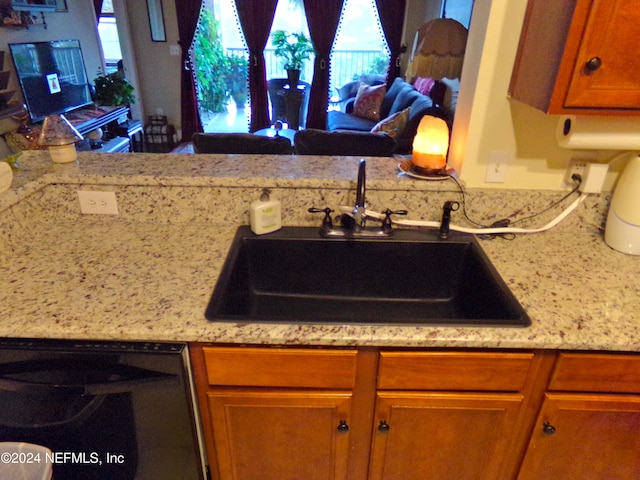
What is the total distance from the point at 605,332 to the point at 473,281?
368 mm

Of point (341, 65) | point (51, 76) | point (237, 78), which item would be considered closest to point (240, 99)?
point (237, 78)

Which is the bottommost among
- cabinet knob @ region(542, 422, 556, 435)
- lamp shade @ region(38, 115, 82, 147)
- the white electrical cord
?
cabinet knob @ region(542, 422, 556, 435)

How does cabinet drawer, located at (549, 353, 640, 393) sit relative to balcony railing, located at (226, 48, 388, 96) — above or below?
below

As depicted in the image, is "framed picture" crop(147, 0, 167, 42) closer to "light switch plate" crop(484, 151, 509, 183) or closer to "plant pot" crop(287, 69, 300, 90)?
"plant pot" crop(287, 69, 300, 90)

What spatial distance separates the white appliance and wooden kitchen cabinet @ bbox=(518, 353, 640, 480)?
0.42 metres

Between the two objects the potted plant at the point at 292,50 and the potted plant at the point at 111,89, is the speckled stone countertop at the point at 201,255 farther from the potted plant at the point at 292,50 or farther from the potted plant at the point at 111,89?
the potted plant at the point at 292,50

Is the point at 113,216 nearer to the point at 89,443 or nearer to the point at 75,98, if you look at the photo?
the point at 89,443

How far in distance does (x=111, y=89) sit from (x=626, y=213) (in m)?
4.98

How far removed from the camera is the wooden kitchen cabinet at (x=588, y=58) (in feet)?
2.78

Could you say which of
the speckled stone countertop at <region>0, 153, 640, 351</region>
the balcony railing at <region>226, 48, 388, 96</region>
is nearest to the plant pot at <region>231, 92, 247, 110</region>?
the balcony railing at <region>226, 48, 388, 96</region>

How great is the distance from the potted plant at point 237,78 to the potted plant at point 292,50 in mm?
528

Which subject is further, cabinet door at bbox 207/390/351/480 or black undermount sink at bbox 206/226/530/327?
black undermount sink at bbox 206/226/530/327

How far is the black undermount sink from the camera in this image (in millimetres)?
1275

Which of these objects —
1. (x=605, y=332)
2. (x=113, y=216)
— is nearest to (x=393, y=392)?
(x=605, y=332)
